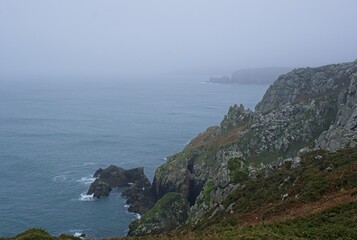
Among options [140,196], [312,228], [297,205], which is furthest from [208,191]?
[140,196]

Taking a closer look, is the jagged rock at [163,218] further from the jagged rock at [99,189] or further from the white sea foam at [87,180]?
the white sea foam at [87,180]

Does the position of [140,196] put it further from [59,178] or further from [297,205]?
[297,205]

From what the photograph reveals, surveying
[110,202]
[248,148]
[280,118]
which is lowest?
[110,202]

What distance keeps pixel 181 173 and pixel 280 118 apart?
24.9 meters

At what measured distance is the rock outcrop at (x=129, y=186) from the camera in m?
82.0

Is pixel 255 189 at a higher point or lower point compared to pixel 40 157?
higher

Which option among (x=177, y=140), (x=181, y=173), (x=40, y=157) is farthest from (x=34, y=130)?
(x=181, y=173)

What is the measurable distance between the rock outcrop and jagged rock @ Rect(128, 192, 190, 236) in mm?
14135

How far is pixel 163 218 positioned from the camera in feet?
204

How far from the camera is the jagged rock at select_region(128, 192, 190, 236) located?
59.6m

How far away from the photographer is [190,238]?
2720 cm

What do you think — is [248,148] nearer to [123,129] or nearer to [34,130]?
[123,129]

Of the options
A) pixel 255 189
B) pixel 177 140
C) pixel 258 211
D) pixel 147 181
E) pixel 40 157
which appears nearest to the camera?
pixel 258 211

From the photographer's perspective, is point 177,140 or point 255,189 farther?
point 177,140
